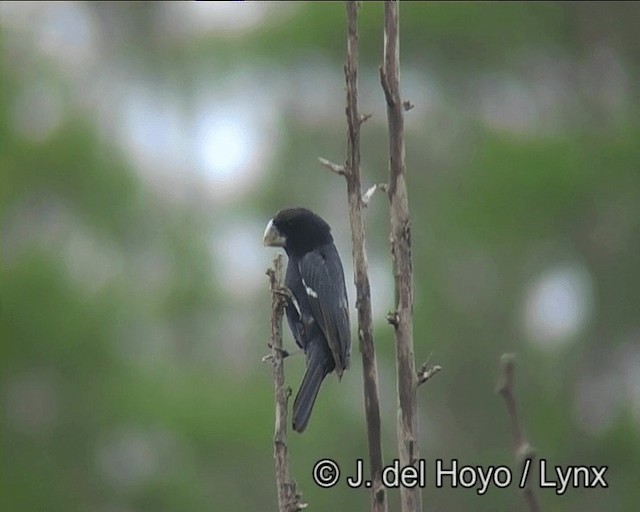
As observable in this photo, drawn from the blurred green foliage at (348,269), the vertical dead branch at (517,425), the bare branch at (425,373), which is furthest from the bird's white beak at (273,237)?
the blurred green foliage at (348,269)

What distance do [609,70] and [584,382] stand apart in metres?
1.26

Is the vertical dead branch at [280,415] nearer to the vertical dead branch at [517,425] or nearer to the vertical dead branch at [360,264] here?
the vertical dead branch at [360,264]

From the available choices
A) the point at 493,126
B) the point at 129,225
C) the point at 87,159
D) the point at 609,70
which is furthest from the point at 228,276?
the point at 609,70

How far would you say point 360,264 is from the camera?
116 centimetres

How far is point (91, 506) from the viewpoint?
4035 millimetres

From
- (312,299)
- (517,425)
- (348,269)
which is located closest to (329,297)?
(312,299)

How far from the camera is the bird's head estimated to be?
1.87 m

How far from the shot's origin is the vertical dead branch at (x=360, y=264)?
110 cm

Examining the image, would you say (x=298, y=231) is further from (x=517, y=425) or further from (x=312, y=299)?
(x=517, y=425)
